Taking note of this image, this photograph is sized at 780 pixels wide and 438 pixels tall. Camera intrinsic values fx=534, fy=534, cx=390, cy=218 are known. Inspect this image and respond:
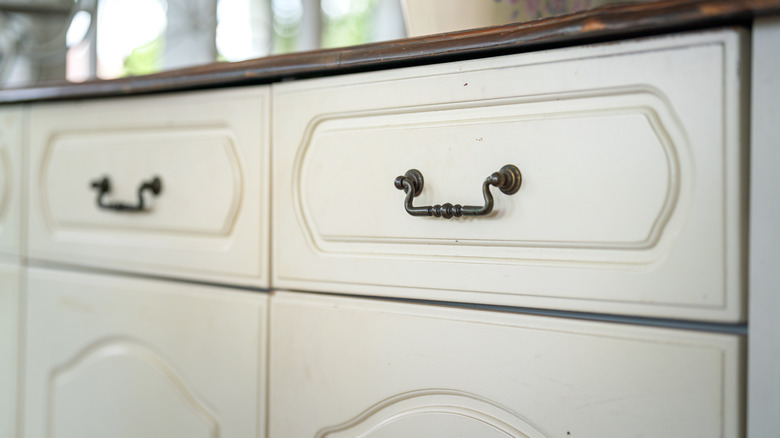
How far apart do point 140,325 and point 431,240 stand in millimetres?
372

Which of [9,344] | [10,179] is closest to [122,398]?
[9,344]

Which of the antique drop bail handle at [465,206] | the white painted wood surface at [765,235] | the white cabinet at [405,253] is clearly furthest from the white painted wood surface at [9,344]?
the white painted wood surface at [765,235]

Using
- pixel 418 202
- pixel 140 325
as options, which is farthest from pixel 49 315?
pixel 418 202

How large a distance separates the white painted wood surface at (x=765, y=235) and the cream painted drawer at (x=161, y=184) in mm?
409

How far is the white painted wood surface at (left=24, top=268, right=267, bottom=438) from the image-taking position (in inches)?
21.7

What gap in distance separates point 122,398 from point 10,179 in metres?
0.34

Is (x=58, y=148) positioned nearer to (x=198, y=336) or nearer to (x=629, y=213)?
(x=198, y=336)

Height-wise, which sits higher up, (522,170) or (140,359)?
(522,170)

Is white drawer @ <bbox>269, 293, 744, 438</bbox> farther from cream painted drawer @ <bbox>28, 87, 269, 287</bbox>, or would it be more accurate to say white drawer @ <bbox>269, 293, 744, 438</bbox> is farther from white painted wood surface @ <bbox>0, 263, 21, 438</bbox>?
white painted wood surface @ <bbox>0, 263, 21, 438</bbox>

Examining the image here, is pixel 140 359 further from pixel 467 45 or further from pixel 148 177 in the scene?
pixel 467 45

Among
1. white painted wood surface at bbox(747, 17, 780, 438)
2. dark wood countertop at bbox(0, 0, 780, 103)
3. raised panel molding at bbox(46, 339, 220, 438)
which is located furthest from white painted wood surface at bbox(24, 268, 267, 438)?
white painted wood surface at bbox(747, 17, 780, 438)

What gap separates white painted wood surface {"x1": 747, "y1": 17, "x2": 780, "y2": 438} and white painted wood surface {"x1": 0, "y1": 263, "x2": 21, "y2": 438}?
0.81 metres

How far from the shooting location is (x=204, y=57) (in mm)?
1131

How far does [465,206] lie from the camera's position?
426 mm
